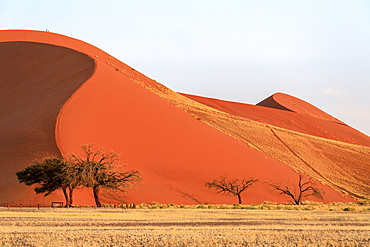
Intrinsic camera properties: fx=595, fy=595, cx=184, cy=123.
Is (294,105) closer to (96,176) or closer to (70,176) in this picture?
(96,176)

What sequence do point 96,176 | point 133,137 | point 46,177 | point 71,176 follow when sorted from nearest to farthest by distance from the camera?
point 71,176, point 96,176, point 46,177, point 133,137

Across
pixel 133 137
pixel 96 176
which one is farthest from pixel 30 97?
pixel 96 176

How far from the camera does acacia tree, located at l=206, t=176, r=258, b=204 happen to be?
45169 millimetres

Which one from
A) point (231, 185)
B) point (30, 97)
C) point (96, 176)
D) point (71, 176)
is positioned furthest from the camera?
point (30, 97)

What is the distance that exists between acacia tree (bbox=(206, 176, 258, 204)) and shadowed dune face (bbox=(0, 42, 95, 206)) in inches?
485

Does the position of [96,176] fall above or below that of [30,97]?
below

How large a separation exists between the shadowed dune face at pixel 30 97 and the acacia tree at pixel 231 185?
12.3 m

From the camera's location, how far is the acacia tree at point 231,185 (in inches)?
1778

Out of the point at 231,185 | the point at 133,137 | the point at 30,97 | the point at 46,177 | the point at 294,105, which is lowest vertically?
the point at 231,185

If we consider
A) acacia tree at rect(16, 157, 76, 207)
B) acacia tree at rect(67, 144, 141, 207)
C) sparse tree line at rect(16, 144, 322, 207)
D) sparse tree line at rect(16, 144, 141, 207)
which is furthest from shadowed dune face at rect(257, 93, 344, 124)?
acacia tree at rect(16, 157, 76, 207)

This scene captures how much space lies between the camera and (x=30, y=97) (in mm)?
53312

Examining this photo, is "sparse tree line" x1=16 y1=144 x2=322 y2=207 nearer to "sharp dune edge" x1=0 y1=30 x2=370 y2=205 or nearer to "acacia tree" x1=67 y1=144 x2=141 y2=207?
"acacia tree" x1=67 y1=144 x2=141 y2=207

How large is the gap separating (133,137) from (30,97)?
11884 mm

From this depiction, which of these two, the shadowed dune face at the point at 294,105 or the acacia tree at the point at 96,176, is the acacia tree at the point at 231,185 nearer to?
the acacia tree at the point at 96,176
